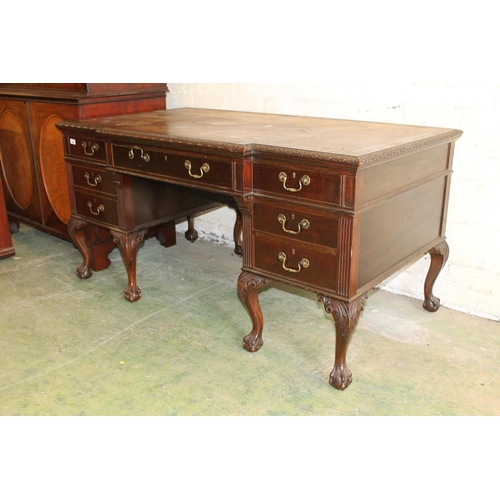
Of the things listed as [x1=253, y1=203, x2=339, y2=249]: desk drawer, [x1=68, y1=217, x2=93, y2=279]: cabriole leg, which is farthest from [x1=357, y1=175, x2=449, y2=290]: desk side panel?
[x1=68, y1=217, x2=93, y2=279]: cabriole leg

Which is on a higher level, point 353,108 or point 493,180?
point 353,108

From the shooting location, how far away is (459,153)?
8.55ft

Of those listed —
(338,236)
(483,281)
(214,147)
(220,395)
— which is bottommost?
(220,395)

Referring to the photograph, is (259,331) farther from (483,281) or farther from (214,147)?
(483,281)

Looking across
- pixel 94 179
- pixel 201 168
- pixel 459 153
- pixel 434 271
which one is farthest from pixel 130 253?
pixel 459 153

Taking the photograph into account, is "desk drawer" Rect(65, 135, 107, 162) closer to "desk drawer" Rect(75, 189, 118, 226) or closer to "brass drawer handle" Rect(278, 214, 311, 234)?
"desk drawer" Rect(75, 189, 118, 226)

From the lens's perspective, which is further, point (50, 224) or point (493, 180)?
point (50, 224)

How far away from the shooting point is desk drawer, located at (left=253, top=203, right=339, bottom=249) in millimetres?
2012

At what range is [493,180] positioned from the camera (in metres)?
2.55

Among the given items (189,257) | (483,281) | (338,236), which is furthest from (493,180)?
(189,257)

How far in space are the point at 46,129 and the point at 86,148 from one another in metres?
0.69

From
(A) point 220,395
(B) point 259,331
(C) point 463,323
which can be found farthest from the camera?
(C) point 463,323

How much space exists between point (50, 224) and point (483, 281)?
262 centimetres

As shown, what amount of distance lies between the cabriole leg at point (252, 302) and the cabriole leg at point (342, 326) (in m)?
0.31
